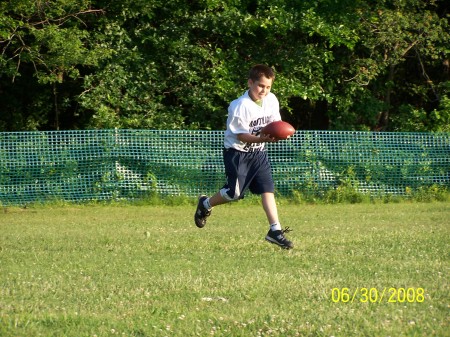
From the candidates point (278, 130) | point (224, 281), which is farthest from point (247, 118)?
point (224, 281)

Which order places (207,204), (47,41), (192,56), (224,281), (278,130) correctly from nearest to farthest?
(224,281), (278,130), (207,204), (47,41), (192,56)

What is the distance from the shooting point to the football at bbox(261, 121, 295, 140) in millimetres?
8289

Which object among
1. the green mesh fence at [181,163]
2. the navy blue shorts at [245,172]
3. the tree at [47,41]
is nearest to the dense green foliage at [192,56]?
the tree at [47,41]

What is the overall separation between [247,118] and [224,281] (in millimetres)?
2251

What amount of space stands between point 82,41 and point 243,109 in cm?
1162

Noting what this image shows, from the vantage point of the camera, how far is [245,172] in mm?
8953

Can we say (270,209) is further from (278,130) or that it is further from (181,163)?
(181,163)

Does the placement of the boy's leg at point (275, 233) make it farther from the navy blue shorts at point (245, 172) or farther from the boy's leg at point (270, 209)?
the navy blue shorts at point (245, 172)

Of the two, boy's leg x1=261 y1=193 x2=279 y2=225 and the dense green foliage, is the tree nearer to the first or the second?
the dense green foliage

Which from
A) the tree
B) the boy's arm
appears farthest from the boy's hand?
the tree

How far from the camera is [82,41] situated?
64.2 feet

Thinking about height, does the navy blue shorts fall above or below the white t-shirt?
below

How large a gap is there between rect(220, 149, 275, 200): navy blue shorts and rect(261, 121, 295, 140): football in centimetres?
58

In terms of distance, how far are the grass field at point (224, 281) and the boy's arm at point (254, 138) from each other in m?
1.10
